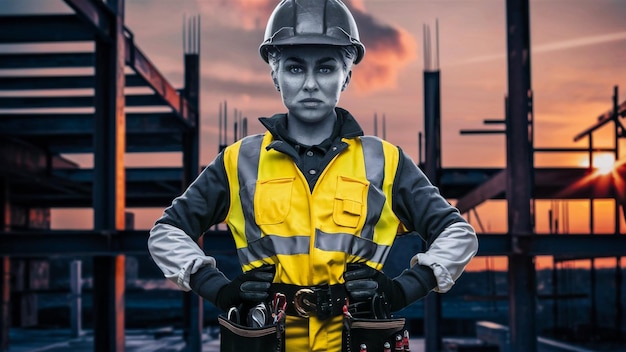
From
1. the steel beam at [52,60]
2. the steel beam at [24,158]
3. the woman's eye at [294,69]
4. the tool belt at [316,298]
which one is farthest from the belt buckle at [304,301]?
the steel beam at [24,158]

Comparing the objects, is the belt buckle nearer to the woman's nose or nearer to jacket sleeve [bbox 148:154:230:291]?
jacket sleeve [bbox 148:154:230:291]

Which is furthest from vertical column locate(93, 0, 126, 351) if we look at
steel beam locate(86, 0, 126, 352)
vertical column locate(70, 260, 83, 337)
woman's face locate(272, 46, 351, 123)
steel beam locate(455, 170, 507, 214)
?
vertical column locate(70, 260, 83, 337)

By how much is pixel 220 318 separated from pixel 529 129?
285 inches

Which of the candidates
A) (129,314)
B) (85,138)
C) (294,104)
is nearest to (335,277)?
(294,104)

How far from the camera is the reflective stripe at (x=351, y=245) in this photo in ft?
8.64

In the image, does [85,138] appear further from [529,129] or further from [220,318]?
[220,318]

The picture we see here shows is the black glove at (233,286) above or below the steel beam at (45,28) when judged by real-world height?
below

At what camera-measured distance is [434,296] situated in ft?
41.4

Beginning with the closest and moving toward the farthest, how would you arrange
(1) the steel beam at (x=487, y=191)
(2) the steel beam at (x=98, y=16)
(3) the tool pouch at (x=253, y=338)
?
(3) the tool pouch at (x=253, y=338)
(2) the steel beam at (x=98, y=16)
(1) the steel beam at (x=487, y=191)

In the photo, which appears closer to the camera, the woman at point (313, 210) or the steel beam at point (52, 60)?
the woman at point (313, 210)

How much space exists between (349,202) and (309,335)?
480 millimetres

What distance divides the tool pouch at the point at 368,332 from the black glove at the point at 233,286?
305 mm

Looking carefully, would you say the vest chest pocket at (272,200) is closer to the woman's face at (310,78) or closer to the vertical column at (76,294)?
the woman's face at (310,78)

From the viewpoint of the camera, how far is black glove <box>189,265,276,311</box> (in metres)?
2.57
